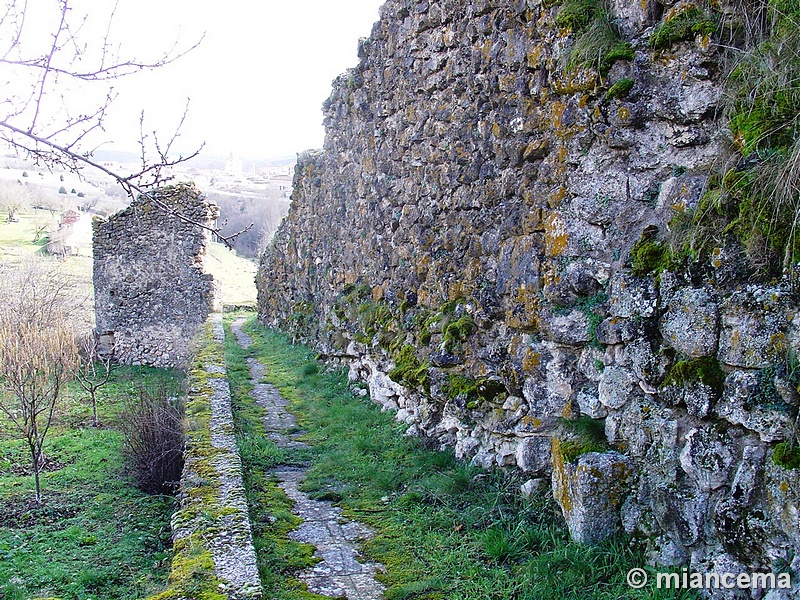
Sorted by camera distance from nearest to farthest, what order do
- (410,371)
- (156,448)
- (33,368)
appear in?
1. (410,371)
2. (156,448)
3. (33,368)

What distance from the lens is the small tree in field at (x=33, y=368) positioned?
1007 cm

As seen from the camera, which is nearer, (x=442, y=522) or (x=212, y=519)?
(x=212, y=519)

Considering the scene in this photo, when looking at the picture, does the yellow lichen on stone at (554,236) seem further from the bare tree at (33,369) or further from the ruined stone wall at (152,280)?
the ruined stone wall at (152,280)

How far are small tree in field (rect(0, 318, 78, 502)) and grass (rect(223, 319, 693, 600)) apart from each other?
15.1ft

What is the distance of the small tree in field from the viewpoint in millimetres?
10070

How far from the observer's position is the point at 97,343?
659 inches

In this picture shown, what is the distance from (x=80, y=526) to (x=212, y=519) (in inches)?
139

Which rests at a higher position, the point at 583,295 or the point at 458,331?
the point at 583,295

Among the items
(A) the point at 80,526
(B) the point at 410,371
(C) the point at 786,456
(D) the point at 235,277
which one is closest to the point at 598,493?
(C) the point at 786,456

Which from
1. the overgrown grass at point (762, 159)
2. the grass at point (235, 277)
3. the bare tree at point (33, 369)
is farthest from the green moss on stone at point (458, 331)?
the grass at point (235, 277)

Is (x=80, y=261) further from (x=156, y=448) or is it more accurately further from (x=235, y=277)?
(x=156, y=448)

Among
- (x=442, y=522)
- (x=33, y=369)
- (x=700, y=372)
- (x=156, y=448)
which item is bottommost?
(x=156, y=448)

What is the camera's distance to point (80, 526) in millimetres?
7188

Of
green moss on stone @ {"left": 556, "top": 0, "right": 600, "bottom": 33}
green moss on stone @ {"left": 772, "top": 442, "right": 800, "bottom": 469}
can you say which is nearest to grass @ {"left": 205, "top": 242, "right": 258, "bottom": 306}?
green moss on stone @ {"left": 556, "top": 0, "right": 600, "bottom": 33}
